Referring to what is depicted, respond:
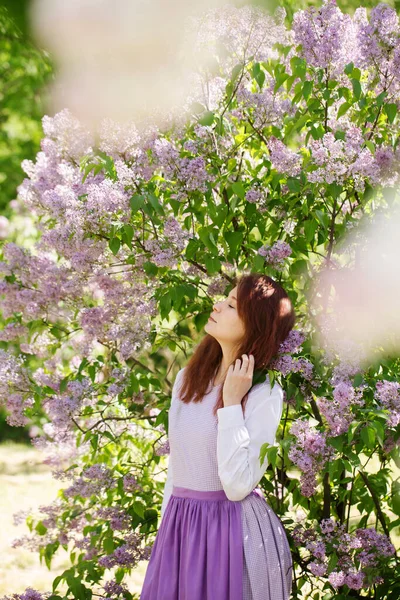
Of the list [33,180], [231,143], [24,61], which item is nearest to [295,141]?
[231,143]

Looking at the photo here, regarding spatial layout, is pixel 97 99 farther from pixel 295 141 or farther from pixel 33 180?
pixel 295 141

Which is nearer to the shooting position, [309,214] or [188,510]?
[188,510]

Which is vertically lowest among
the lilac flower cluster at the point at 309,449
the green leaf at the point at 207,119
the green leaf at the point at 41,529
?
the green leaf at the point at 41,529

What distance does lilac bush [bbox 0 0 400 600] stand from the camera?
231 cm

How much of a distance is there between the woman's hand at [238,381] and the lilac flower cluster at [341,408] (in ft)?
0.74

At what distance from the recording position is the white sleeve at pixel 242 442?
204cm

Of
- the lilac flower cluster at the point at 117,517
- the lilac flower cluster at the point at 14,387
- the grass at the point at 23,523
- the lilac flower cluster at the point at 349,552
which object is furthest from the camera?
the grass at the point at 23,523

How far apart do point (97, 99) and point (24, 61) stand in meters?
4.64

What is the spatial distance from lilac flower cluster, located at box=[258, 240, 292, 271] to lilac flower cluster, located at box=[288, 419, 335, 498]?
1.77 ft

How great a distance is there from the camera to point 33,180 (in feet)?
9.77

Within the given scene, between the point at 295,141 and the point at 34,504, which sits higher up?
the point at 295,141

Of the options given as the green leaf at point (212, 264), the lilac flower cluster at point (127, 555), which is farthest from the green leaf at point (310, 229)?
the lilac flower cluster at point (127, 555)

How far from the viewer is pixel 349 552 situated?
2.33 m

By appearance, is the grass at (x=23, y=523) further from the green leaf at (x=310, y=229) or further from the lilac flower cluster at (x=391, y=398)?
the green leaf at (x=310, y=229)
